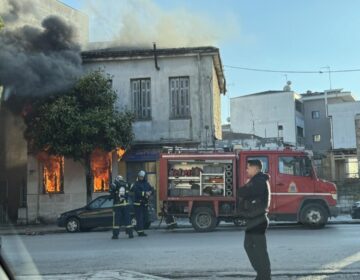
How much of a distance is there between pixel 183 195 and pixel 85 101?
7335 mm

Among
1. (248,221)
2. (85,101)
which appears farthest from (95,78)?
(248,221)

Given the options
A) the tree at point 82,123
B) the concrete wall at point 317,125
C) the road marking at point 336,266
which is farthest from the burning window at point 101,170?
the concrete wall at point 317,125

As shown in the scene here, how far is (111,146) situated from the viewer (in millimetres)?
20812

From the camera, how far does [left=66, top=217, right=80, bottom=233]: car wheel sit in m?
17.7

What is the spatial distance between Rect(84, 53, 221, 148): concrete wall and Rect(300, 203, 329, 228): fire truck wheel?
841 centimetres

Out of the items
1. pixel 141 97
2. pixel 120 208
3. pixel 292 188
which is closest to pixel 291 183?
pixel 292 188

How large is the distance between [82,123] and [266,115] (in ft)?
128

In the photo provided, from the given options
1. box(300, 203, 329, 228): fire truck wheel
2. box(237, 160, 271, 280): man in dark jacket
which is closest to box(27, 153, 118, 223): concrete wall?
box(300, 203, 329, 228): fire truck wheel

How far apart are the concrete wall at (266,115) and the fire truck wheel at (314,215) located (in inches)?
1590

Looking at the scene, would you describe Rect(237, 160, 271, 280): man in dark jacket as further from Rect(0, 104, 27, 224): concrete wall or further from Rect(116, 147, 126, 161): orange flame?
Rect(0, 104, 27, 224): concrete wall

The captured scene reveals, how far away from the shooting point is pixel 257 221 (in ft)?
22.8

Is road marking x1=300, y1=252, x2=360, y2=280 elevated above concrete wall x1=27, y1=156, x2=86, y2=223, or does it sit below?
below

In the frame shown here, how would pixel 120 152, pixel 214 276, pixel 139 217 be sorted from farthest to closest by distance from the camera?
pixel 120 152 → pixel 139 217 → pixel 214 276

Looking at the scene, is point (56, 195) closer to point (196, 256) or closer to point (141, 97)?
point (141, 97)
